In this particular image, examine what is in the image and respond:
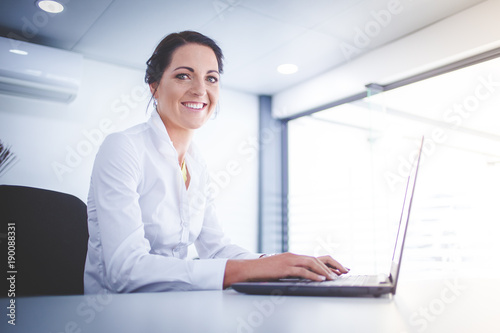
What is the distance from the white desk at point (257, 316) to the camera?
1.33 ft

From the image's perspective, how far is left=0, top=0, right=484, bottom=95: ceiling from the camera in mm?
2783

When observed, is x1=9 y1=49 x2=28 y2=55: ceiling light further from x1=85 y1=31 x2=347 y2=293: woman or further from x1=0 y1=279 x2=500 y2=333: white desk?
x1=0 y1=279 x2=500 y2=333: white desk

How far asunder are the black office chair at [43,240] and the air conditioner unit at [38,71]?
197 centimetres

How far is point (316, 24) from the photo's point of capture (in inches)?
120

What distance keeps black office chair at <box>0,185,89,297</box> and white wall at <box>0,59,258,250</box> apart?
6.55ft

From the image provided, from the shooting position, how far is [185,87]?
1549 mm

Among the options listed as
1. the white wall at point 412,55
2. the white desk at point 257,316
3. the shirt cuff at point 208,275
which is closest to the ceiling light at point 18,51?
the white wall at point 412,55

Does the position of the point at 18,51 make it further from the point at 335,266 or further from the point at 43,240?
the point at 335,266

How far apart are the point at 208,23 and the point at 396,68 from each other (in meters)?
1.56

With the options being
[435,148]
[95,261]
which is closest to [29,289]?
[95,261]

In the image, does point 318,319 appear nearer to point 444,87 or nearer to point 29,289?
point 29,289

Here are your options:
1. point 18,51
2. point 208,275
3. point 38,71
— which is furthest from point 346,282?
point 18,51

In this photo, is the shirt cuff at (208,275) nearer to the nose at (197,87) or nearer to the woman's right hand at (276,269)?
the woman's right hand at (276,269)

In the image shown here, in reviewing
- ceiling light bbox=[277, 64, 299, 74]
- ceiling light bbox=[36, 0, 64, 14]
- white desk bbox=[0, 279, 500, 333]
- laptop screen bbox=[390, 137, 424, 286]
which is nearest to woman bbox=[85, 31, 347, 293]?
laptop screen bbox=[390, 137, 424, 286]
